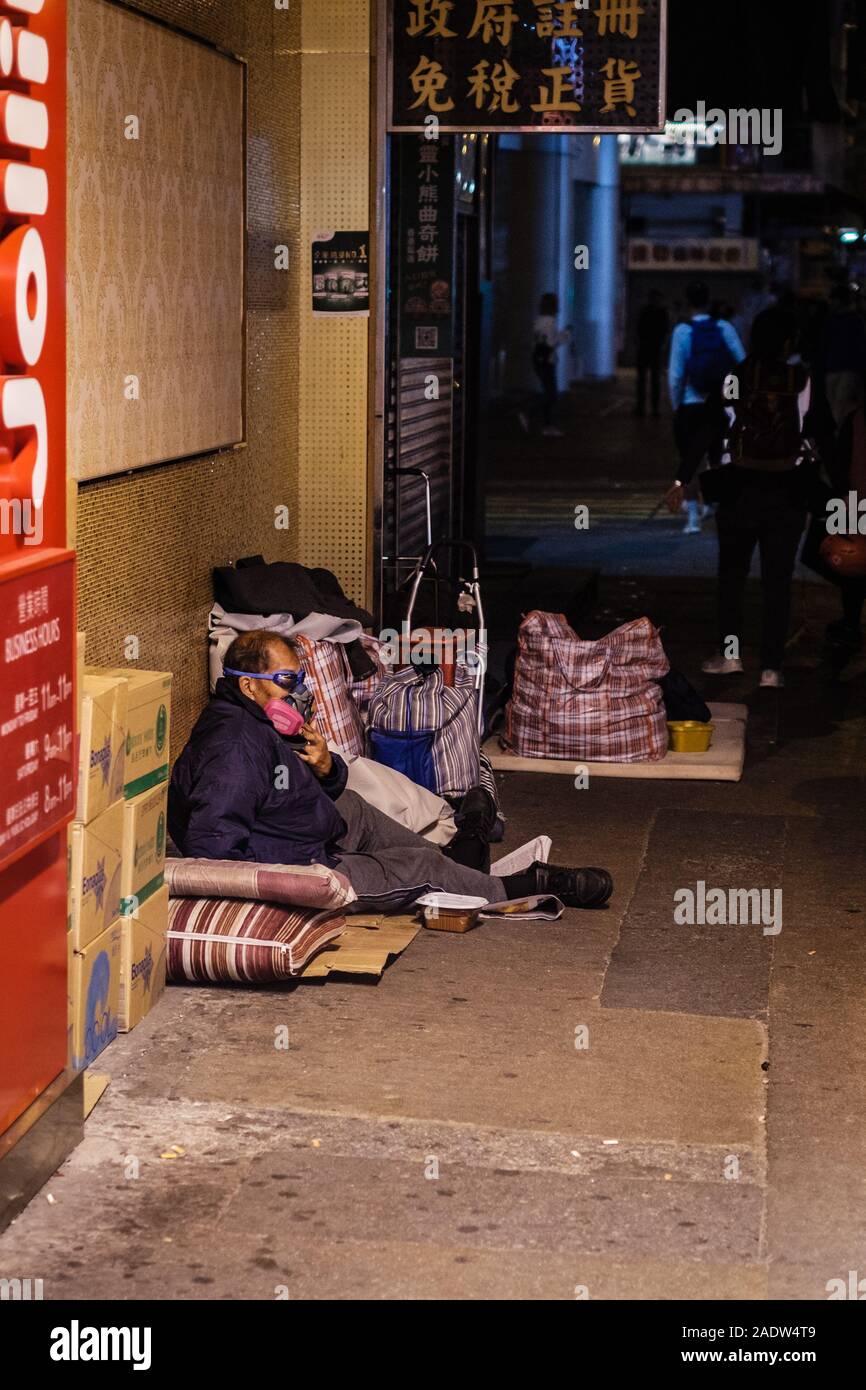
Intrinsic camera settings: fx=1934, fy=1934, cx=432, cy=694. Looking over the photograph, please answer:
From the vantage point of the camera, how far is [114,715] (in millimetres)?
5156

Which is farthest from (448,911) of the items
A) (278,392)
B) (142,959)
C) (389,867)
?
(278,392)

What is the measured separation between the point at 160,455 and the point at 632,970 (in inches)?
104

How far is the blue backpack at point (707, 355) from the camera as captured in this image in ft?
51.1

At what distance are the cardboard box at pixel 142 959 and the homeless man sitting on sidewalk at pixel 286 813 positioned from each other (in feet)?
1.39

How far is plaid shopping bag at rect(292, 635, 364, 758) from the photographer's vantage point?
7.77 m

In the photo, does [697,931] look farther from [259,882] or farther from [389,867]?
[259,882]

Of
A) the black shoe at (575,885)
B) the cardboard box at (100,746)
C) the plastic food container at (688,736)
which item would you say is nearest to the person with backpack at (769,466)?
the plastic food container at (688,736)

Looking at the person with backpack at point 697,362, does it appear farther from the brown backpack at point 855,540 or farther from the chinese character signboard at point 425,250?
the chinese character signboard at point 425,250

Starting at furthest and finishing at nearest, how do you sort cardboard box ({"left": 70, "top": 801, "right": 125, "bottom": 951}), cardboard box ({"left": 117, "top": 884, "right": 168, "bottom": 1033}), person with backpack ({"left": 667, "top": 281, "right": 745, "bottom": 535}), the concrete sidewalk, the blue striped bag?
person with backpack ({"left": 667, "top": 281, "right": 745, "bottom": 535}), the blue striped bag, cardboard box ({"left": 117, "top": 884, "right": 168, "bottom": 1033}), cardboard box ({"left": 70, "top": 801, "right": 125, "bottom": 951}), the concrete sidewalk

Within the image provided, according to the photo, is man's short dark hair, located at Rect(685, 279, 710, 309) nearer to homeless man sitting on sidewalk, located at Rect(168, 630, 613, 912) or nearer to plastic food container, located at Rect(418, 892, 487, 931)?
homeless man sitting on sidewalk, located at Rect(168, 630, 613, 912)

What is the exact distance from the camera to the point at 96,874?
16.7ft

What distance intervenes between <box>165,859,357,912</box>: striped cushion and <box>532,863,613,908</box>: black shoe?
1.06 m

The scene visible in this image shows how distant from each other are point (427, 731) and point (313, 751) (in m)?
1.36

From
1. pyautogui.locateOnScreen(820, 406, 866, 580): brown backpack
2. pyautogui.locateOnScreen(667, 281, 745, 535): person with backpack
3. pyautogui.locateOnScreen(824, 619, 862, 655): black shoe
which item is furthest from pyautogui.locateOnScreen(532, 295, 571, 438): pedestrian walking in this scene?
pyautogui.locateOnScreen(820, 406, 866, 580): brown backpack
